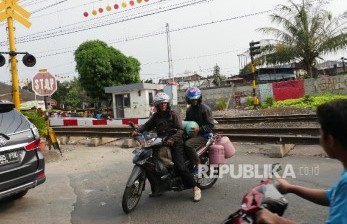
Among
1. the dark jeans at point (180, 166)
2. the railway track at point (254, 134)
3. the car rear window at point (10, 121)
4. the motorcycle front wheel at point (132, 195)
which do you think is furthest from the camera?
the railway track at point (254, 134)

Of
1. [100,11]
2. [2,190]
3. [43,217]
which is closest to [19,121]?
[2,190]

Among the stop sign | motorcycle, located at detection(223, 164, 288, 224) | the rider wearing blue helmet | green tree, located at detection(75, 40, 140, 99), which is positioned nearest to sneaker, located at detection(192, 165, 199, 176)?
the rider wearing blue helmet

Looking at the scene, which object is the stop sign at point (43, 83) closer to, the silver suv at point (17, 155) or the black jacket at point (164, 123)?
the silver suv at point (17, 155)

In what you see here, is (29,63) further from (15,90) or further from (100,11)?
(100,11)

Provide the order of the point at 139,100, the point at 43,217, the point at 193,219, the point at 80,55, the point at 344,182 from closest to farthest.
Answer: the point at 344,182
the point at 193,219
the point at 43,217
the point at 139,100
the point at 80,55

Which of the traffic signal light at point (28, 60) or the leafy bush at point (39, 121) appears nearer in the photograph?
the leafy bush at point (39, 121)

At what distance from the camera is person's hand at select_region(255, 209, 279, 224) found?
1.93 metres

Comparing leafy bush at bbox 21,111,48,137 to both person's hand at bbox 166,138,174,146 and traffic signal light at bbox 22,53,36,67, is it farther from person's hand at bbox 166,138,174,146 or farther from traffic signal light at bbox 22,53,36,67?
person's hand at bbox 166,138,174,146

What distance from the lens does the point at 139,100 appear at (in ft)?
92.6

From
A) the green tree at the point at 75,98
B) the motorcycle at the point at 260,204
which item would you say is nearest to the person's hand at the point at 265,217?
the motorcycle at the point at 260,204

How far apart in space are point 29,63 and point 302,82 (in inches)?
792

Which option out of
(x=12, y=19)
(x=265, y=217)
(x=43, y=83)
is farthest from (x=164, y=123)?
(x=12, y=19)

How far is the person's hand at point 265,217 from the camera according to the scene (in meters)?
1.93

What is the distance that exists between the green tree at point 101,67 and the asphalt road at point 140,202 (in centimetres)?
2835
